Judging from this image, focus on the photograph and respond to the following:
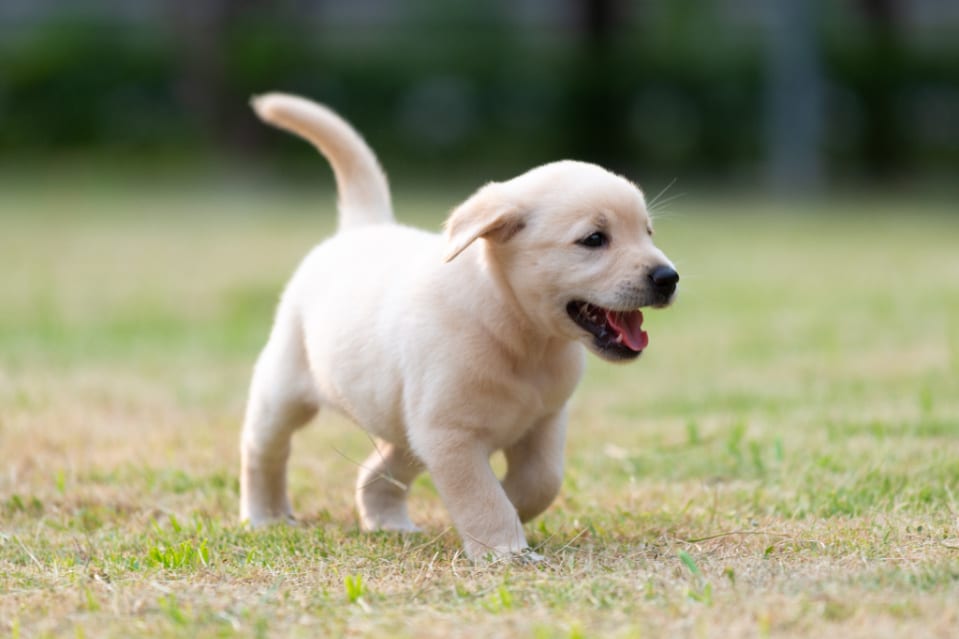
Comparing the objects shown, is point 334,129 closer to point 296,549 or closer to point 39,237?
point 296,549

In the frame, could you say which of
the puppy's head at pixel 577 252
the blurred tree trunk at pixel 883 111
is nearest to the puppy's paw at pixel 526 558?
the puppy's head at pixel 577 252

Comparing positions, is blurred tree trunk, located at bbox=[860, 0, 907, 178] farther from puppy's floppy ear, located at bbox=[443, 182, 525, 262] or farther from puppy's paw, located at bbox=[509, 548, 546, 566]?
puppy's paw, located at bbox=[509, 548, 546, 566]

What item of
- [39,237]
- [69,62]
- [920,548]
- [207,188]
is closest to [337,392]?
[920,548]

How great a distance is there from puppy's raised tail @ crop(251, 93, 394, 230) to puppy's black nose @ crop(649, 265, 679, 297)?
1.37 meters

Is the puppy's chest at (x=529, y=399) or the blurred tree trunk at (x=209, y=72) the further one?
the blurred tree trunk at (x=209, y=72)

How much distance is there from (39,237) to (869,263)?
7.21 metres

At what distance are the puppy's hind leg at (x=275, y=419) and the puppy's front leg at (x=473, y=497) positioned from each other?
0.75m

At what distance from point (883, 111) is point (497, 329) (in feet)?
66.0

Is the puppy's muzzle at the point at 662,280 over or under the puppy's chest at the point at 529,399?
over

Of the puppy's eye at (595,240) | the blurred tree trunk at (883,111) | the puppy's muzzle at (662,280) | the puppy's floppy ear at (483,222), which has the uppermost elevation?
the puppy's floppy ear at (483,222)

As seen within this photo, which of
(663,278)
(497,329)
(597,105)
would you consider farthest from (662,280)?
(597,105)

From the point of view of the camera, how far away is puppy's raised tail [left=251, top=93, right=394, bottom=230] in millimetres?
4684

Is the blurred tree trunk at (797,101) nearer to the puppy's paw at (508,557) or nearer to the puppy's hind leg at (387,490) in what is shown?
the puppy's hind leg at (387,490)

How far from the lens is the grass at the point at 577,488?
3.00 metres
